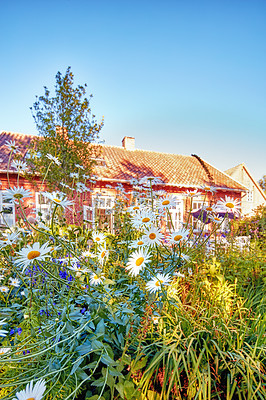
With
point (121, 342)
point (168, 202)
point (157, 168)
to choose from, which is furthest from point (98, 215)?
point (157, 168)

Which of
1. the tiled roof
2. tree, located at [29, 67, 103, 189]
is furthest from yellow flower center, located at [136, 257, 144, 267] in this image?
the tiled roof

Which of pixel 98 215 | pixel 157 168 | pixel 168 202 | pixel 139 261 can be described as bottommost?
pixel 98 215

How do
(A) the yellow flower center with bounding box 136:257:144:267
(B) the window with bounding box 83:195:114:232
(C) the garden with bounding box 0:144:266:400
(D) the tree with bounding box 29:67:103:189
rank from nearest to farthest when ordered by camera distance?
1. (C) the garden with bounding box 0:144:266:400
2. (A) the yellow flower center with bounding box 136:257:144:267
3. (B) the window with bounding box 83:195:114:232
4. (D) the tree with bounding box 29:67:103:189

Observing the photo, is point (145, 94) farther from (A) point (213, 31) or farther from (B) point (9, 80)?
(B) point (9, 80)

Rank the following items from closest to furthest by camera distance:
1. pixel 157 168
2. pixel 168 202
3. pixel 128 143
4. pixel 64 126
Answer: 1. pixel 168 202
2. pixel 64 126
3. pixel 157 168
4. pixel 128 143

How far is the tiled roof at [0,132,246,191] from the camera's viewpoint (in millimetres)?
10922

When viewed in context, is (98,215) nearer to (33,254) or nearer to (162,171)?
(33,254)

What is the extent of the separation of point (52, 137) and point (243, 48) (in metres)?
5.09

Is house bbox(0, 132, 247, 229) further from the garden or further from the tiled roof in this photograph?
the garden

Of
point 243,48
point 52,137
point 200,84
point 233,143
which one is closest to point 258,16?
point 243,48

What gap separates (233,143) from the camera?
36.1 feet

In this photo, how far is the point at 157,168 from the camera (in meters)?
12.6

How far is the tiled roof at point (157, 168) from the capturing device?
10922 millimetres

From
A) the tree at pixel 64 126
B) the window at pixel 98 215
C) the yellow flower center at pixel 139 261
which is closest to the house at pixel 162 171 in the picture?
the tree at pixel 64 126
